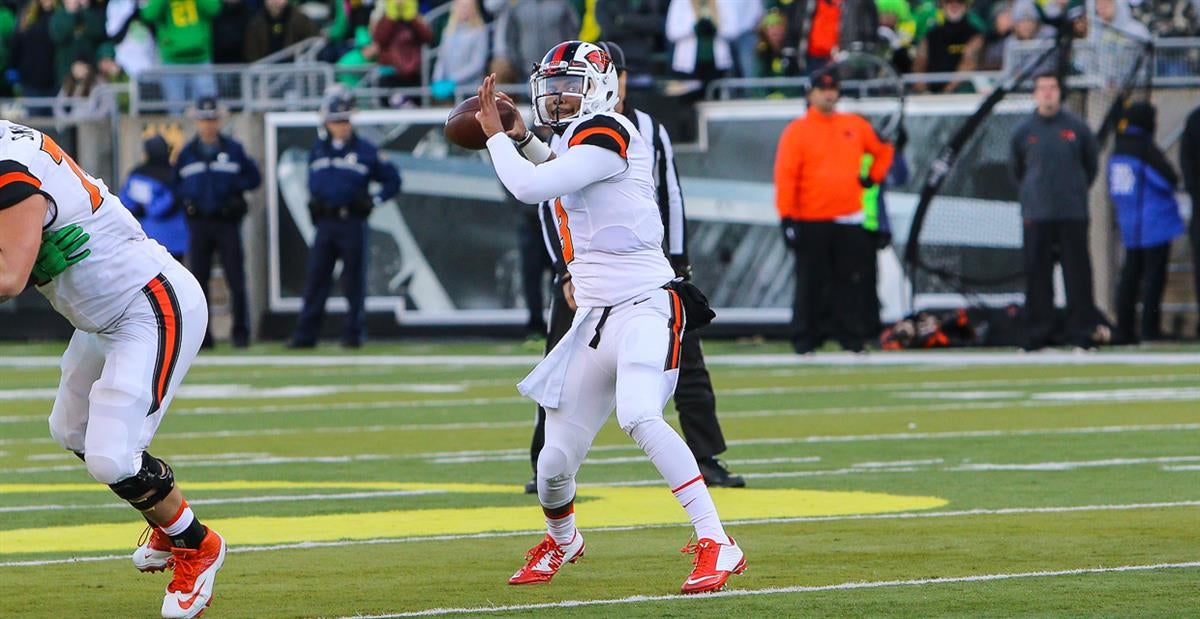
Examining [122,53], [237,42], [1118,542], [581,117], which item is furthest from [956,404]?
[122,53]

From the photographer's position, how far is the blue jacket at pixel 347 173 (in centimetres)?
1836

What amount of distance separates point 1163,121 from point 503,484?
10067mm

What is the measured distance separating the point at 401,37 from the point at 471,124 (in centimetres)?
1299

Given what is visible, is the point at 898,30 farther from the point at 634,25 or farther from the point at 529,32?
the point at 529,32

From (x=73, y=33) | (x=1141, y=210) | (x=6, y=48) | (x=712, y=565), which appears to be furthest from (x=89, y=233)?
(x=6, y=48)

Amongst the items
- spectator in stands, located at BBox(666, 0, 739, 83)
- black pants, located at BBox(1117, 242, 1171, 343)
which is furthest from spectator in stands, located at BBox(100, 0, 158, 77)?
black pants, located at BBox(1117, 242, 1171, 343)

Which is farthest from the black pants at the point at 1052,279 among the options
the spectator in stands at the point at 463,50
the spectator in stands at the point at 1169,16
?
the spectator in stands at the point at 463,50

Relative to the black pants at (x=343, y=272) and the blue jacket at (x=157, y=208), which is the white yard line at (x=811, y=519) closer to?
the black pants at (x=343, y=272)

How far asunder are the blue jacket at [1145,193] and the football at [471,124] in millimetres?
11052

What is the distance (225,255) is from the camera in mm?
19000

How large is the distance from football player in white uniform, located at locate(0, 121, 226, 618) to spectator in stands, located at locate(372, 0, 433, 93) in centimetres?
1321

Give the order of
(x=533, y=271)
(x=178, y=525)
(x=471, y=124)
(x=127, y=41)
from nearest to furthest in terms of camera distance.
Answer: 1. (x=178, y=525)
2. (x=471, y=124)
3. (x=533, y=271)
4. (x=127, y=41)

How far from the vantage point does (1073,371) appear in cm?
1511

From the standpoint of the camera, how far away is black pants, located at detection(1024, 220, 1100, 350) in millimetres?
16641
